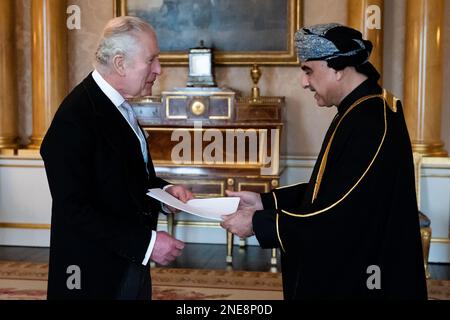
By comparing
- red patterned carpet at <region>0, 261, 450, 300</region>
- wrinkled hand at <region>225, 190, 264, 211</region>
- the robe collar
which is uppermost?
the robe collar

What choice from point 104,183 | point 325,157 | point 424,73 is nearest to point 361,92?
point 325,157

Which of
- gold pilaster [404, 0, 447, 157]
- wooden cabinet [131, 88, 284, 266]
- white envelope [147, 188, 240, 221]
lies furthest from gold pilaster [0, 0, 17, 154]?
white envelope [147, 188, 240, 221]

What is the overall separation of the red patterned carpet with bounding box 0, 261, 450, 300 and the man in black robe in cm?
264

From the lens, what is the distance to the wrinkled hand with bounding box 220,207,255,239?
2.60 metres

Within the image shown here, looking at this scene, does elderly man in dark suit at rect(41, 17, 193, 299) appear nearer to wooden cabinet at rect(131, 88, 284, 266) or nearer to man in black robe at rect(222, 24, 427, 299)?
man in black robe at rect(222, 24, 427, 299)

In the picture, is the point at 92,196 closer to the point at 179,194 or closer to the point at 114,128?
the point at 114,128

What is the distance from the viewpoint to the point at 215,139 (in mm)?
6168

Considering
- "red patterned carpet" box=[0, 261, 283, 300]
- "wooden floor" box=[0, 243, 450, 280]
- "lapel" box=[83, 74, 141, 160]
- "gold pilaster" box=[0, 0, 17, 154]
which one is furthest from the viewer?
"gold pilaster" box=[0, 0, 17, 154]

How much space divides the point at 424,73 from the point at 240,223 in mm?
4128

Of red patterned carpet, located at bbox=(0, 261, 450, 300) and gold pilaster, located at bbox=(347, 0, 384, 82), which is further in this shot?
gold pilaster, located at bbox=(347, 0, 384, 82)

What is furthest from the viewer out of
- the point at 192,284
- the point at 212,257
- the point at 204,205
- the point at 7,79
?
the point at 7,79

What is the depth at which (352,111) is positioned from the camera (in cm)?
246

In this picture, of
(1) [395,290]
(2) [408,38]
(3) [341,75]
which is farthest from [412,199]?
(2) [408,38]

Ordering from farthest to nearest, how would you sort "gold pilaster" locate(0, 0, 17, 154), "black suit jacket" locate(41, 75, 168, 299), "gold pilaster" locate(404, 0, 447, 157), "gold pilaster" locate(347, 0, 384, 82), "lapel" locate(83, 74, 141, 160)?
"gold pilaster" locate(0, 0, 17, 154), "gold pilaster" locate(347, 0, 384, 82), "gold pilaster" locate(404, 0, 447, 157), "lapel" locate(83, 74, 141, 160), "black suit jacket" locate(41, 75, 168, 299)
